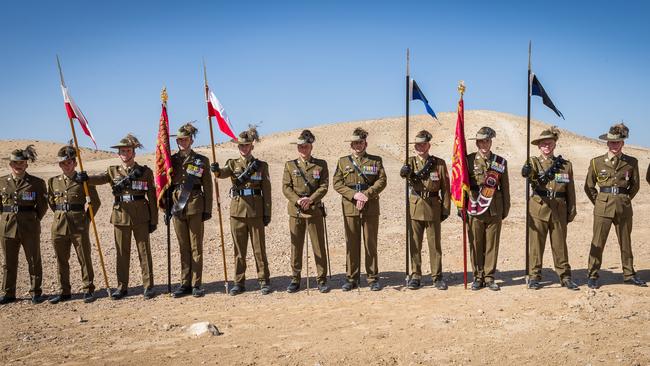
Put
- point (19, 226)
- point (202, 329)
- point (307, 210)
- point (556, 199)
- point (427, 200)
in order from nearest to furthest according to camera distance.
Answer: point (202, 329)
point (556, 199)
point (19, 226)
point (427, 200)
point (307, 210)

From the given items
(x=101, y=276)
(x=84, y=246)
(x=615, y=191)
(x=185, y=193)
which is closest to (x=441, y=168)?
(x=615, y=191)

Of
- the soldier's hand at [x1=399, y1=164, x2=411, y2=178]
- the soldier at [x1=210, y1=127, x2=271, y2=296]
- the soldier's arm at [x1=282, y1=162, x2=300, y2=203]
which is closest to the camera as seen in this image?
the soldier's hand at [x1=399, y1=164, x2=411, y2=178]

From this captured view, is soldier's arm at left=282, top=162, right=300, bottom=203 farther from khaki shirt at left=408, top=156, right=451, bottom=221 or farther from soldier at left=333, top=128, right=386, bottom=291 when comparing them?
khaki shirt at left=408, top=156, right=451, bottom=221

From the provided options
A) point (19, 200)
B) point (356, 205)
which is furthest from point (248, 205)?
point (19, 200)

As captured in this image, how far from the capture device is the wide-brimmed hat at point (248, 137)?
8391 mm

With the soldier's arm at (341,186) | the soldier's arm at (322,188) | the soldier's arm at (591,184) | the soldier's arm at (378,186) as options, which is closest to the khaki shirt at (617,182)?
the soldier's arm at (591,184)

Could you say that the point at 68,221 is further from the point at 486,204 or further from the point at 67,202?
the point at 486,204

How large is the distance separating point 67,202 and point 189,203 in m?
1.78

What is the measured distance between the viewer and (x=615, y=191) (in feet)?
26.2

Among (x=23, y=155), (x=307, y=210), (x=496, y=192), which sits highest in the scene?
(x=23, y=155)

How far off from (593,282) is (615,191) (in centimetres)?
135

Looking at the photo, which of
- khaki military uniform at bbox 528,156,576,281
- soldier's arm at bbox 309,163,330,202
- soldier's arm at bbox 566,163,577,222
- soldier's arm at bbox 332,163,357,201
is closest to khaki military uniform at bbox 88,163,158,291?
soldier's arm at bbox 309,163,330,202

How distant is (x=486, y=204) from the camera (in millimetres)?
8055

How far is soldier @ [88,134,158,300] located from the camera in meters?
8.16
